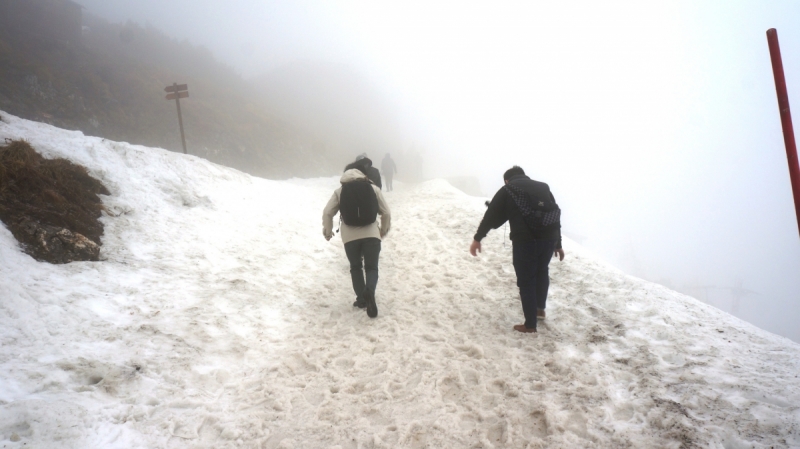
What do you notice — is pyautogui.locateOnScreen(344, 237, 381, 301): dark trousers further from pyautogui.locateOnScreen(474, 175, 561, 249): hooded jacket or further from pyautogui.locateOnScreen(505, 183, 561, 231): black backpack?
pyautogui.locateOnScreen(505, 183, 561, 231): black backpack

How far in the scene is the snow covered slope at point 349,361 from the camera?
2645 mm

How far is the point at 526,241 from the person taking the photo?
423 cm

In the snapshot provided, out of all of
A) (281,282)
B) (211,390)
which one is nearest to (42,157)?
(281,282)

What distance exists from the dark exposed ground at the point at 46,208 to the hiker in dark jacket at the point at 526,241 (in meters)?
5.54

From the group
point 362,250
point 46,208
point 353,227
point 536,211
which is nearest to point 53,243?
point 46,208

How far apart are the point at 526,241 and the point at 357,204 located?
2.41 metres

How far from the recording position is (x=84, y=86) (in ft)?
68.3

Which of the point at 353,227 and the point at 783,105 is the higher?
the point at 783,105

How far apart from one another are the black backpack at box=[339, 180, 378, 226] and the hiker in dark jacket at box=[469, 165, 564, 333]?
5.25ft

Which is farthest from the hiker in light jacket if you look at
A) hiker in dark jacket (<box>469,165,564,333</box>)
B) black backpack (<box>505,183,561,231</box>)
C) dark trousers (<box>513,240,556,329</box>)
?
black backpack (<box>505,183,561,231</box>)

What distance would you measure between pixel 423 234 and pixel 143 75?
102 ft

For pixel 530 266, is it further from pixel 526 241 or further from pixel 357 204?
pixel 357 204

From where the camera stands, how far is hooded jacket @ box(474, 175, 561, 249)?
4.23 metres

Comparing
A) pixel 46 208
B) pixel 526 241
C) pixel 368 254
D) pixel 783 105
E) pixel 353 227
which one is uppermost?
pixel 783 105
